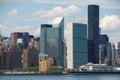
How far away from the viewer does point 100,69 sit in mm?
199750

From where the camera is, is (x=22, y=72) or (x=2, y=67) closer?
(x=22, y=72)

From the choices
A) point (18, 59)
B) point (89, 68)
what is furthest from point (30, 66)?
point (89, 68)

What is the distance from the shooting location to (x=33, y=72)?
176625mm

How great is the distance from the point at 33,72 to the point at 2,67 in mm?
21906

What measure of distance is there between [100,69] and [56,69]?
21.2 metres

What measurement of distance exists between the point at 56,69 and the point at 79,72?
800cm

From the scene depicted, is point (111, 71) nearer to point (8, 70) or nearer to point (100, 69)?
point (100, 69)

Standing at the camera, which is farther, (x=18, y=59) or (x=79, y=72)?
(x=18, y=59)

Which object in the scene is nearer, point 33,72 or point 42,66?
point 33,72

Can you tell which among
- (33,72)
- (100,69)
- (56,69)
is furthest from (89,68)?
(33,72)

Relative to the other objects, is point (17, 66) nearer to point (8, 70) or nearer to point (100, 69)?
point (8, 70)

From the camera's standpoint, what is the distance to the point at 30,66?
199 metres

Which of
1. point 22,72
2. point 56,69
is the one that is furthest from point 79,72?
point 22,72

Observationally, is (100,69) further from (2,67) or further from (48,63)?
(2,67)
